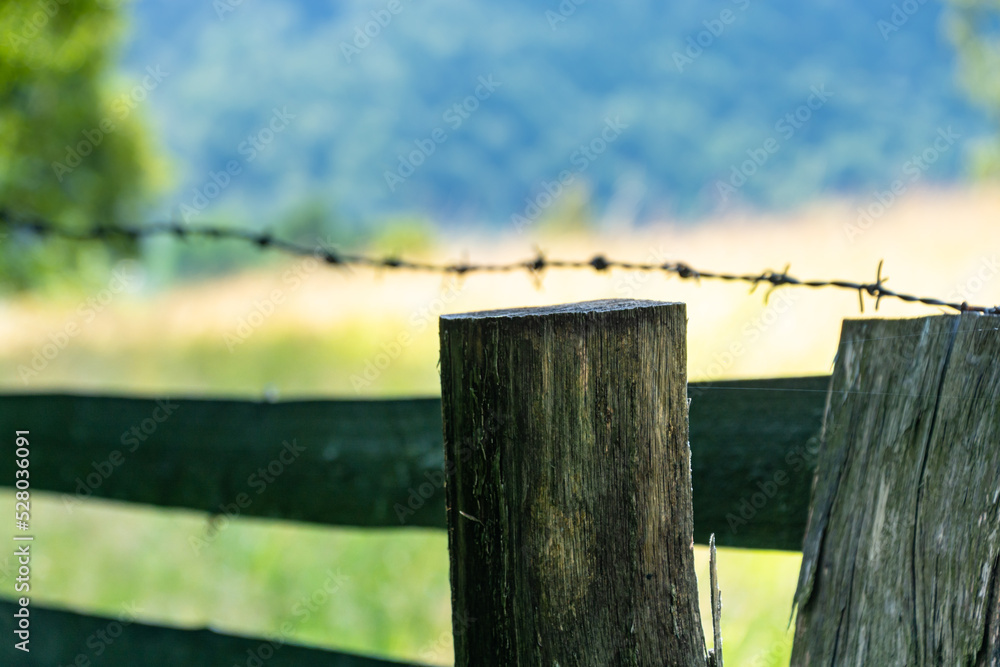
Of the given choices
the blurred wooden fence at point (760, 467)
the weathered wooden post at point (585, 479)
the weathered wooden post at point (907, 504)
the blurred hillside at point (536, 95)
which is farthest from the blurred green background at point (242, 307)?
the blurred hillside at point (536, 95)

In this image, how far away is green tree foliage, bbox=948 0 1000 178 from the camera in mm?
18364

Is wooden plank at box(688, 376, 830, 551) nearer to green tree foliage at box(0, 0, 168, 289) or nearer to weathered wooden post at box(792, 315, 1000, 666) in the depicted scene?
weathered wooden post at box(792, 315, 1000, 666)

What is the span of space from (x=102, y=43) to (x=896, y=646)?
1699cm

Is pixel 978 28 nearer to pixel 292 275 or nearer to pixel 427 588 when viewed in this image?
pixel 292 275

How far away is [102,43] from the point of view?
14719mm

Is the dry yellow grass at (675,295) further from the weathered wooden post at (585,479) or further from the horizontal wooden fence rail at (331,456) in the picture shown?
the weathered wooden post at (585,479)

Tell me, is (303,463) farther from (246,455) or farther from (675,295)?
(675,295)

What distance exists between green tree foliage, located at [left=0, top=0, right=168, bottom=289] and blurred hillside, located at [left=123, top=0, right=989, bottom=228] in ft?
137

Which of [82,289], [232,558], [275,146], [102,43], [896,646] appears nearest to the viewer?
[896,646]

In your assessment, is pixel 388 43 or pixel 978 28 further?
pixel 388 43

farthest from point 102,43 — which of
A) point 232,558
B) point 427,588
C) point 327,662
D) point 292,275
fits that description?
point 327,662

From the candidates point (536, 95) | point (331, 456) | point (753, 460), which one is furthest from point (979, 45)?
point (536, 95)

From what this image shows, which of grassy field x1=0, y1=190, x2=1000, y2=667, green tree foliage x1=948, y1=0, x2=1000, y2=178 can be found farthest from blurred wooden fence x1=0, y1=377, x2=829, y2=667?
green tree foliage x1=948, y1=0, x2=1000, y2=178

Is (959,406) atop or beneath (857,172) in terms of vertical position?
beneath
